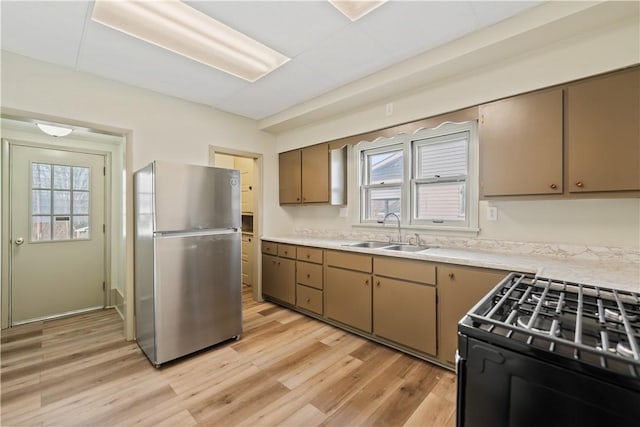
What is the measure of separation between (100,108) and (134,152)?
1.53 feet

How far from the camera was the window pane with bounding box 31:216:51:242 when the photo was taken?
3.27 meters

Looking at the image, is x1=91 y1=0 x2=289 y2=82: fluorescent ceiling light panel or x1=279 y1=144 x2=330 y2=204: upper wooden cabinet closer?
x1=91 y1=0 x2=289 y2=82: fluorescent ceiling light panel

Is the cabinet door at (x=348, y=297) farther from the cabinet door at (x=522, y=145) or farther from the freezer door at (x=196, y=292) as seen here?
the cabinet door at (x=522, y=145)

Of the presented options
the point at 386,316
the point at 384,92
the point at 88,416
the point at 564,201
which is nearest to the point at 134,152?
the point at 88,416

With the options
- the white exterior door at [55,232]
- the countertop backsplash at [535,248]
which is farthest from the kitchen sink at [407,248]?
the white exterior door at [55,232]

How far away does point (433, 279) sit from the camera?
226 cm

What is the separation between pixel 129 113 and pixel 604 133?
153 inches

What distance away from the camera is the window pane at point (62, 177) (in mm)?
3408

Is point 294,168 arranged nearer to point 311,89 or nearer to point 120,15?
point 311,89

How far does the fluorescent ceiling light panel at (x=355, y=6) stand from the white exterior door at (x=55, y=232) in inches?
142

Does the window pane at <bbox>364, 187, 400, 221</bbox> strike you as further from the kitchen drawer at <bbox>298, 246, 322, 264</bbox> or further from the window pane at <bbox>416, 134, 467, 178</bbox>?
the kitchen drawer at <bbox>298, 246, 322, 264</bbox>

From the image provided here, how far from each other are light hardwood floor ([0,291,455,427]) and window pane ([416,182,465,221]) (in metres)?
1.40

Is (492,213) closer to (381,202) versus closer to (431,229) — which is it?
(431,229)

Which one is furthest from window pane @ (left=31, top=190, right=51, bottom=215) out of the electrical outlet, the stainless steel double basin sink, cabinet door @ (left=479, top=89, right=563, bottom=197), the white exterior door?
the electrical outlet
